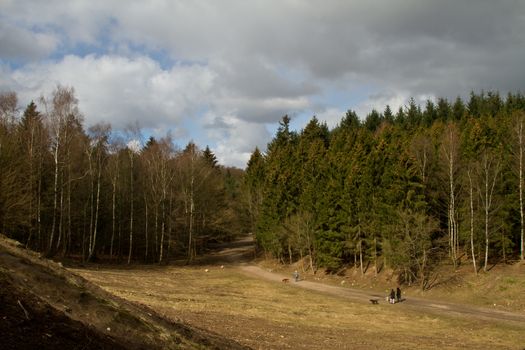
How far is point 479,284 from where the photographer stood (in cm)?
3891

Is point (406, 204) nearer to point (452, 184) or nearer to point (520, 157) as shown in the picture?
point (452, 184)

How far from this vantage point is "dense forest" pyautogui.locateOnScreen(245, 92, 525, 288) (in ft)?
139

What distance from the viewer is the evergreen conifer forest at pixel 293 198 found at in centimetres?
4209

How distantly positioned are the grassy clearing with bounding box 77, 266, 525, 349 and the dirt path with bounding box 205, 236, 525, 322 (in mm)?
1918

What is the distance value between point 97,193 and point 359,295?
3045cm

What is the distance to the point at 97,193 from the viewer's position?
52.3m

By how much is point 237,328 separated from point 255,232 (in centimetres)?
4983

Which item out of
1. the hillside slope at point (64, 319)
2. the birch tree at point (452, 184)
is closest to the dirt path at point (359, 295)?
the birch tree at point (452, 184)

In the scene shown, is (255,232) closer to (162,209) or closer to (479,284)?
(162,209)

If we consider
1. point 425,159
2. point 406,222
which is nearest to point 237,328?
point 406,222

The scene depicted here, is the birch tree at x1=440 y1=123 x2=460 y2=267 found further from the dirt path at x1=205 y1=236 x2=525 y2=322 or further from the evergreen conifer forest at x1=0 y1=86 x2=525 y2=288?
the dirt path at x1=205 y1=236 x2=525 y2=322

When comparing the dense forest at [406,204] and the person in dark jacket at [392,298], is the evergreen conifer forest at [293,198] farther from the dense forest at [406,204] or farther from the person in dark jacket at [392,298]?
the person in dark jacket at [392,298]

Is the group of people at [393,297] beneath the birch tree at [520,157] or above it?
beneath

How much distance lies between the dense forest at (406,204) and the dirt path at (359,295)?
395cm
